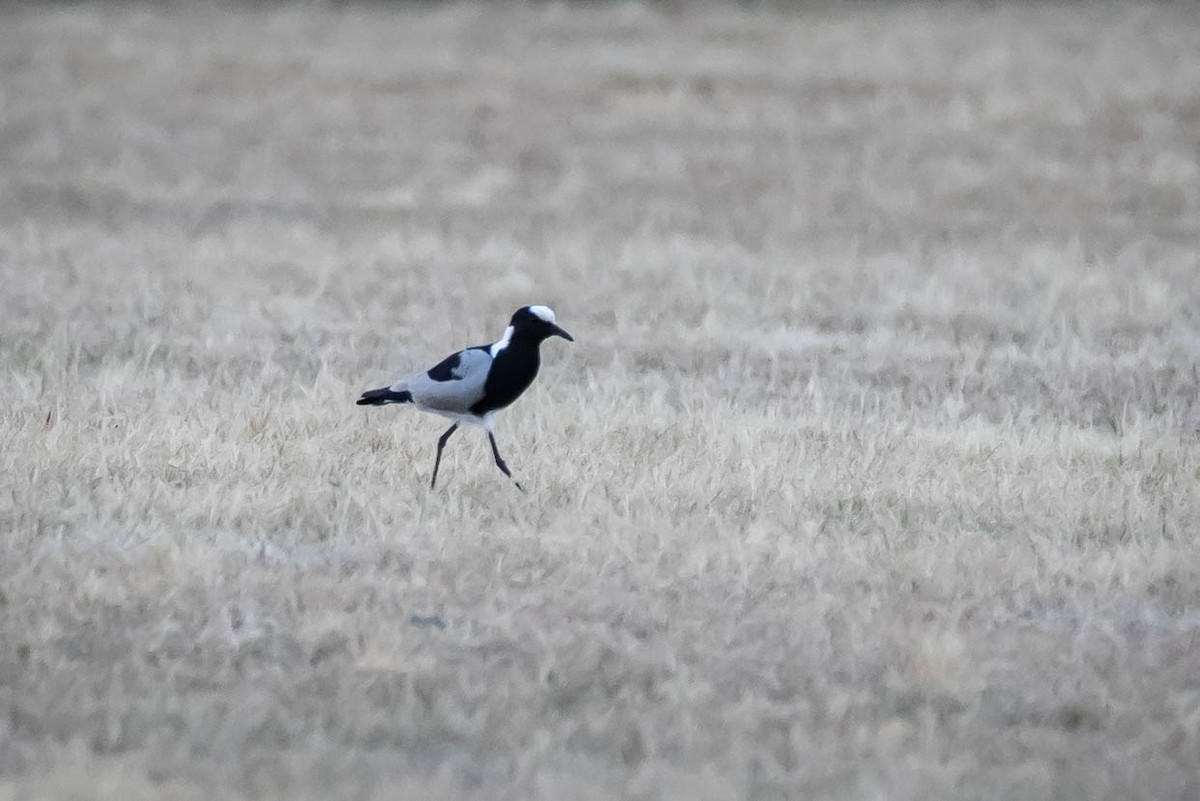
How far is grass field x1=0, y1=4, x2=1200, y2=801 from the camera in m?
5.79

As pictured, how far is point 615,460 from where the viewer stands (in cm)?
948

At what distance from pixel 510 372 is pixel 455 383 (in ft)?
0.93

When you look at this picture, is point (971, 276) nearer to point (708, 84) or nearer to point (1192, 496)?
point (1192, 496)

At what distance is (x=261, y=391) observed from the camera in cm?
1137

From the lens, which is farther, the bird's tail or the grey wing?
the bird's tail

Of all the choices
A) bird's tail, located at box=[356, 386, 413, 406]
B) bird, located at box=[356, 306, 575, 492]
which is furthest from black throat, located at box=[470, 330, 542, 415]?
bird's tail, located at box=[356, 386, 413, 406]

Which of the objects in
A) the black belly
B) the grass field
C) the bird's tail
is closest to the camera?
the grass field

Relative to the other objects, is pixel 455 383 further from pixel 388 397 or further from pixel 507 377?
pixel 388 397

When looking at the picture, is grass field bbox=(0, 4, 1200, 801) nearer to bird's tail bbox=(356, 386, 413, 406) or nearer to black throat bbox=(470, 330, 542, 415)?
bird's tail bbox=(356, 386, 413, 406)

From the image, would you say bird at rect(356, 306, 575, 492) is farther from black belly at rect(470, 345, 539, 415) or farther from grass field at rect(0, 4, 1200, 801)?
grass field at rect(0, 4, 1200, 801)

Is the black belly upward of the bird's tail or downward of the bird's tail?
upward

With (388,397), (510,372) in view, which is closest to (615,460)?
(510,372)

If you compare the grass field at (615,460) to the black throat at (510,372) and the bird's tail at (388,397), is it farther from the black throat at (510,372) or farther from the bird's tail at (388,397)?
the black throat at (510,372)

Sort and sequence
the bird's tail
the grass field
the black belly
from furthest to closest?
the bird's tail
the black belly
the grass field
